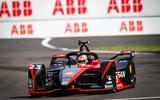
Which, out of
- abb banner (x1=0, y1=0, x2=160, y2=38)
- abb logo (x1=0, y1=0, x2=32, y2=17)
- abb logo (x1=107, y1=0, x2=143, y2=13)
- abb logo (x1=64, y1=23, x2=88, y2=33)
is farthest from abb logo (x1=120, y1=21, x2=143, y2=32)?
abb logo (x1=0, y1=0, x2=32, y2=17)

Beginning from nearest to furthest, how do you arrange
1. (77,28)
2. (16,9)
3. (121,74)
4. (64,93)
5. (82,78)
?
(82,78)
(64,93)
(121,74)
(77,28)
(16,9)

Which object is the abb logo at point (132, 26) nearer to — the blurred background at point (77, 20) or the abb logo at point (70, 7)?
the blurred background at point (77, 20)

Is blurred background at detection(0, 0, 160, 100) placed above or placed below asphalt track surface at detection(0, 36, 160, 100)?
above

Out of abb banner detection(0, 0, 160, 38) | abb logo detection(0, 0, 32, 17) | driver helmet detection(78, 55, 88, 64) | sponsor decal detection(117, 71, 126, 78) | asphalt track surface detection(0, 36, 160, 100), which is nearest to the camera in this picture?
asphalt track surface detection(0, 36, 160, 100)

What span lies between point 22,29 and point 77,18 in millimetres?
4466

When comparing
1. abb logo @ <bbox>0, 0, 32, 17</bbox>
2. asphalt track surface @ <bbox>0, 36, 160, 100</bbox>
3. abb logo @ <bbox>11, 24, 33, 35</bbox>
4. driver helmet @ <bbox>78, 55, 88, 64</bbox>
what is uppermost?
abb logo @ <bbox>0, 0, 32, 17</bbox>

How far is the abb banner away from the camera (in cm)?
4069

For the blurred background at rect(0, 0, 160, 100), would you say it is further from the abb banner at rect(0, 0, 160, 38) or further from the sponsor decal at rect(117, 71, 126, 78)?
the sponsor decal at rect(117, 71, 126, 78)

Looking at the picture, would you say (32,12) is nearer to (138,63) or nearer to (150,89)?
(138,63)

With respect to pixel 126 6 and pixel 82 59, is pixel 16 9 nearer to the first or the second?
pixel 126 6

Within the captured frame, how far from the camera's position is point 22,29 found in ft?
134

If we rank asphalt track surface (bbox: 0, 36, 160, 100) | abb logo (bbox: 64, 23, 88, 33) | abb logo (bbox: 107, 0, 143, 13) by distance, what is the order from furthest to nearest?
abb logo (bbox: 107, 0, 143, 13)
abb logo (bbox: 64, 23, 88, 33)
asphalt track surface (bbox: 0, 36, 160, 100)

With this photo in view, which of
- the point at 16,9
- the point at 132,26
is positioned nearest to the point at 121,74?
the point at 132,26

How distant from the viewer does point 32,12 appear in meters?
42.1
